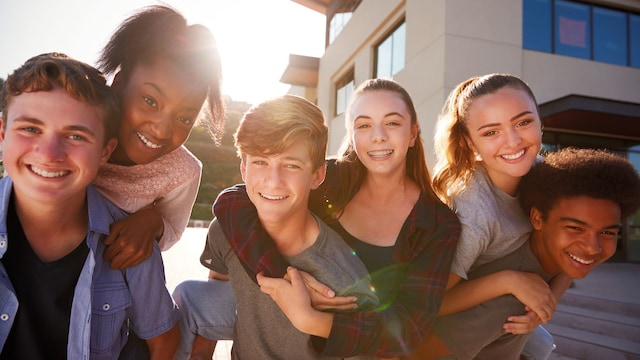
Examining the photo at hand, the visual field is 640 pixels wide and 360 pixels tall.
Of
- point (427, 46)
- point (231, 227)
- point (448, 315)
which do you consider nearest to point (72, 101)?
point (231, 227)

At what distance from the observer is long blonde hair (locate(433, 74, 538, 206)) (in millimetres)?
2219

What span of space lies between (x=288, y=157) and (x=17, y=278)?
120cm

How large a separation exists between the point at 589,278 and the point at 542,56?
458cm

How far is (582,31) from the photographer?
9.34 m

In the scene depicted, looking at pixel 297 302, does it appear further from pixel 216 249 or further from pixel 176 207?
pixel 176 207

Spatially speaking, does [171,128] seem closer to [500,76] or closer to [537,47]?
[500,76]

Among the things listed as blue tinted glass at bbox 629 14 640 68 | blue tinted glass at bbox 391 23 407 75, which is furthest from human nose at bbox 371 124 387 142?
blue tinted glass at bbox 629 14 640 68

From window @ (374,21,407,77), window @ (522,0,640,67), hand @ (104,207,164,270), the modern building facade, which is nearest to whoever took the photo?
hand @ (104,207,164,270)

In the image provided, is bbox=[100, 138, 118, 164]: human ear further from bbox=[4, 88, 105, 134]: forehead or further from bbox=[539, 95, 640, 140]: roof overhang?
bbox=[539, 95, 640, 140]: roof overhang

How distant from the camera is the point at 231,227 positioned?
1.90 m

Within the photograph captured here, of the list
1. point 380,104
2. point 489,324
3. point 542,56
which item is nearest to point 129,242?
point 380,104

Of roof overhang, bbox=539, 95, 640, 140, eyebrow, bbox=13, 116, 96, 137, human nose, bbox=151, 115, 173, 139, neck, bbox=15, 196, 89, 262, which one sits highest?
roof overhang, bbox=539, 95, 640, 140

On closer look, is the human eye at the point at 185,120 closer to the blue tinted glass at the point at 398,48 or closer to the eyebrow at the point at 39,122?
the eyebrow at the point at 39,122

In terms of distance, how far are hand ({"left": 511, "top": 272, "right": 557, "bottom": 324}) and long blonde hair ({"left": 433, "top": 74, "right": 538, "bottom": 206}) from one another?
1.80 ft
